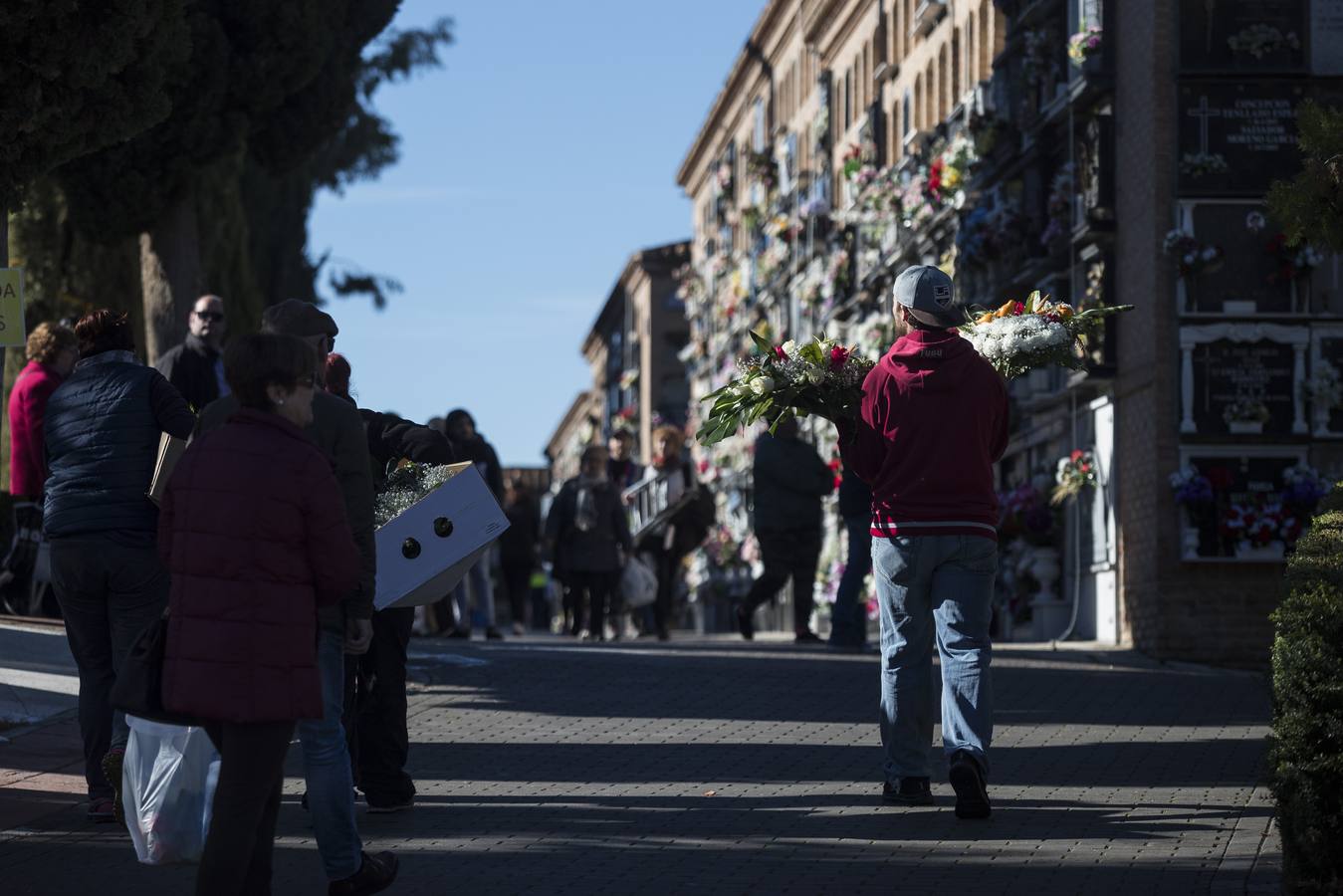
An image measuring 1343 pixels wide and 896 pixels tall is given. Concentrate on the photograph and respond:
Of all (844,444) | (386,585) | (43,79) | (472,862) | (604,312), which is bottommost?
(472,862)

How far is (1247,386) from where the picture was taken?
1975 cm

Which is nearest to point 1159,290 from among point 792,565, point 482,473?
point 792,565

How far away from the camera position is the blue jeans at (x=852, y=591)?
17.2 m

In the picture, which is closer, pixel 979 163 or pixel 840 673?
pixel 840 673

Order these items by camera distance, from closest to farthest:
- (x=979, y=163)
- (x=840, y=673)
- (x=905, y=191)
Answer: (x=840, y=673)
(x=979, y=163)
(x=905, y=191)

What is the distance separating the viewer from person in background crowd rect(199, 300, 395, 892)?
23.0 feet

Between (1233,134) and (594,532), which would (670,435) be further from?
(1233,134)

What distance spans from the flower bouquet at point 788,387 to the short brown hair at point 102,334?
226cm

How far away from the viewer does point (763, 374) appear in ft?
31.5

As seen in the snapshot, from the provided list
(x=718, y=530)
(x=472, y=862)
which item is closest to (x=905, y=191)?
(x=718, y=530)

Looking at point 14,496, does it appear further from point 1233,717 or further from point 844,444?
point 1233,717

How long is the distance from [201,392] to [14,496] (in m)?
1.94

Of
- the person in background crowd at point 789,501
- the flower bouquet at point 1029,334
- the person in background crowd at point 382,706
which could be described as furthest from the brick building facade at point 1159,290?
the person in background crowd at point 382,706

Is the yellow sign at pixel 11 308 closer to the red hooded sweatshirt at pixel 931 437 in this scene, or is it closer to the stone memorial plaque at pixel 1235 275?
the red hooded sweatshirt at pixel 931 437
